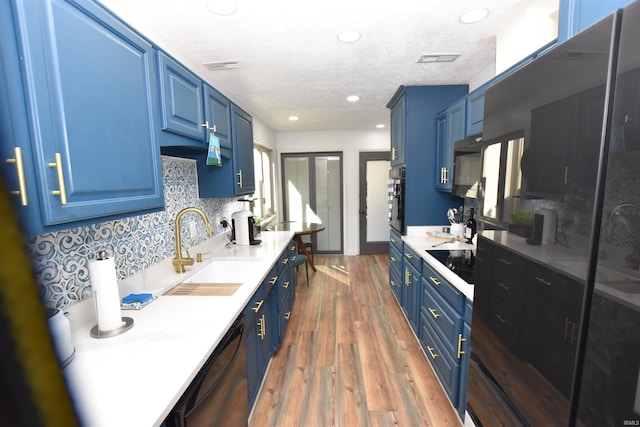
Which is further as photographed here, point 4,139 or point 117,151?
point 117,151

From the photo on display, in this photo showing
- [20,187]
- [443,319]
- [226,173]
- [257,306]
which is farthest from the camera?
[226,173]

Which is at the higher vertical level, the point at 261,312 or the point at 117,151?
the point at 117,151

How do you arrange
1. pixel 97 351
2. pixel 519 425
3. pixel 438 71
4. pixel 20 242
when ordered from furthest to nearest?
pixel 438 71, pixel 97 351, pixel 519 425, pixel 20 242

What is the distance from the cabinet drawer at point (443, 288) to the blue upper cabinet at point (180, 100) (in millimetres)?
1664

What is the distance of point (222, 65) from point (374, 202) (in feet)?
11.7

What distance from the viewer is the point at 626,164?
1.80 feet

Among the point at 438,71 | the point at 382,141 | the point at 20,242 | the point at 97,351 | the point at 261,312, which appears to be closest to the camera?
the point at 20,242

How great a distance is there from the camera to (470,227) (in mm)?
2646

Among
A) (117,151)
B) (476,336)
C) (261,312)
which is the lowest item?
(261,312)

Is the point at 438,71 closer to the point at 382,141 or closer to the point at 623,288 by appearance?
the point at 623,288

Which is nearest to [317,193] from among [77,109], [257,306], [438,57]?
[438,57]

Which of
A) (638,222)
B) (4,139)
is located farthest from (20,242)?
(638,222)

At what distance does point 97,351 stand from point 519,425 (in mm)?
1317

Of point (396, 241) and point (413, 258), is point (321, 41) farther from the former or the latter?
point (396, 241)
